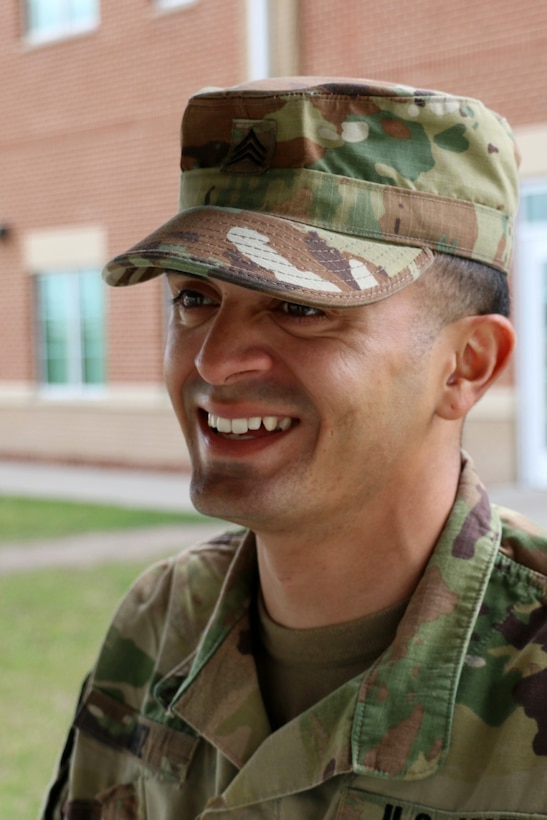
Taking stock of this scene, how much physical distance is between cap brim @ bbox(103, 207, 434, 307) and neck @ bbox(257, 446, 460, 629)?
227 mm

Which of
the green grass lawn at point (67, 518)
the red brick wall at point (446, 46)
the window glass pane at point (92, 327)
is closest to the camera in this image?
the red brick wall at point (446, 46)

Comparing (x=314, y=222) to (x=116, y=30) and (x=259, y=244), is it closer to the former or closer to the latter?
(x=259, y=244)

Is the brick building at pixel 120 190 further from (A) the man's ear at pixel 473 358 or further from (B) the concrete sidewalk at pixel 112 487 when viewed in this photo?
(A) the man's ear at pixel 473 358

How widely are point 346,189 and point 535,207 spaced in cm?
615

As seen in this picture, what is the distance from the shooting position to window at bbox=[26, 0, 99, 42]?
369 inches

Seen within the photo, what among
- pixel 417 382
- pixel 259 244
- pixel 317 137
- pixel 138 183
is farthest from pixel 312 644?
pixel 138 183

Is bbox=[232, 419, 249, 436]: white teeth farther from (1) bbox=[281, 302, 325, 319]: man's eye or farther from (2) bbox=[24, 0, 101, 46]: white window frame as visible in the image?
(2) bbox=[24, 0, 101, 46]: white window frame

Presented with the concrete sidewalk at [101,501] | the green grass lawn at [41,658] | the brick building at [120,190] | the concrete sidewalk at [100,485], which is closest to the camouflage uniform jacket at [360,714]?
the green grass lawn at [41,658]

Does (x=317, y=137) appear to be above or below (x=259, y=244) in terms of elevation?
above

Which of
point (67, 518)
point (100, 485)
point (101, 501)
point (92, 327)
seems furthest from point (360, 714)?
point (92, 327)

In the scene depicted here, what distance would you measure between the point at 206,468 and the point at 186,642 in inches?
13.3

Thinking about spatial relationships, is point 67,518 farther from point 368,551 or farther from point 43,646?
point 368,551

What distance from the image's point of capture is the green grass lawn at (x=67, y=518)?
653 cm

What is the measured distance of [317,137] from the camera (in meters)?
1.24
